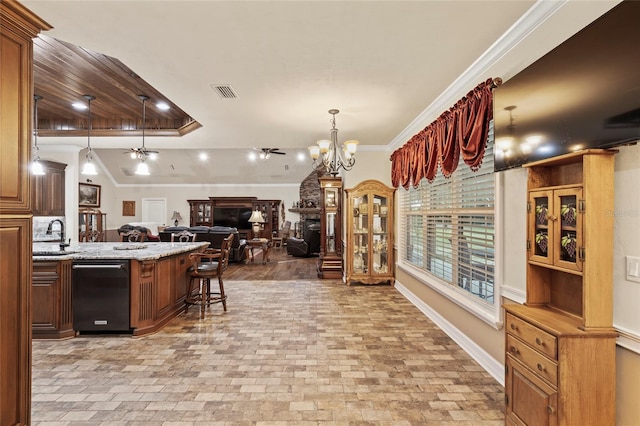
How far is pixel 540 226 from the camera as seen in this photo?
1.81 meters

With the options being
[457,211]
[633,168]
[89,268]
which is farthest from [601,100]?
[89,268]

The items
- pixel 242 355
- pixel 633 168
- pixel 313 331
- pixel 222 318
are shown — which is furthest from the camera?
pixel 222 318

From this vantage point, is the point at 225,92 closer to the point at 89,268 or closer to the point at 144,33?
the point at 144,33

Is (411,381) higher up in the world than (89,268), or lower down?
lower down

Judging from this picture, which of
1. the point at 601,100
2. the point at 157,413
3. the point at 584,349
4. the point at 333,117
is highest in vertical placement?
the point at 333,117

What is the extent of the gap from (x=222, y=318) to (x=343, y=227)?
125 inches

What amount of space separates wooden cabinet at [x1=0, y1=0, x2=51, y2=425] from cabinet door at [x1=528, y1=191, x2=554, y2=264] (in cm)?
289

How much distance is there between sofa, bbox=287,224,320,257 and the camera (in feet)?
30.6

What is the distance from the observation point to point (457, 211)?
329 cm

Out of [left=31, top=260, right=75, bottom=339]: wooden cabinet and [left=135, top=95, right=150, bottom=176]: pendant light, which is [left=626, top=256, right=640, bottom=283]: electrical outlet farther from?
[left=135, top=95, right=150, bottom=176]: pendant light

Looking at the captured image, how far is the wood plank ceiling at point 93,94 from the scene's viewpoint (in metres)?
3.04

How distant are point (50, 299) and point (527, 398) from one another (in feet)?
14.0

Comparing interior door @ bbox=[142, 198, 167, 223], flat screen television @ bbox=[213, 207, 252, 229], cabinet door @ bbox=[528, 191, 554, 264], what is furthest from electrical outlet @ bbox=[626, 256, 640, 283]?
interior door @ bbox=[142, 198, 167, 223]

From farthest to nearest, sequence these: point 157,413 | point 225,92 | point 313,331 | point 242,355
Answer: point 313,331 → point 225,92 → point 242,355 → point 157,413
